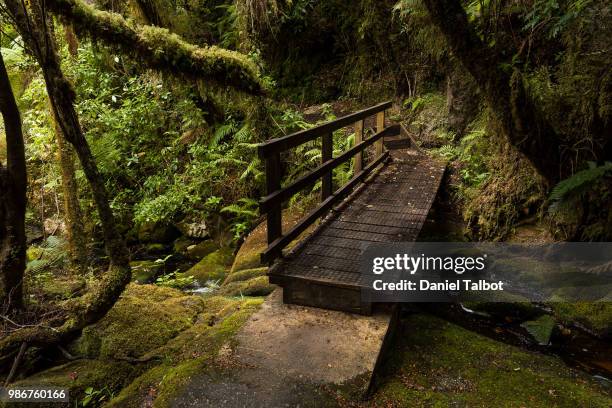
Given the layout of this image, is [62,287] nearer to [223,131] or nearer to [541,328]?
[541,328]

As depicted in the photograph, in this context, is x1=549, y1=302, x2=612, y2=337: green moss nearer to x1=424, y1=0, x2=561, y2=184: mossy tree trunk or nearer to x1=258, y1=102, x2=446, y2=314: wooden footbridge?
x1=424, y1=0, x2=561, y2=184: mossy tree trunk

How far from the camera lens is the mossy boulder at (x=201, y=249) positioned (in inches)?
366

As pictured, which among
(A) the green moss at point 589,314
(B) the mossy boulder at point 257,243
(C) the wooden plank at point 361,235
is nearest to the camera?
(A) the green moss at point 589,314

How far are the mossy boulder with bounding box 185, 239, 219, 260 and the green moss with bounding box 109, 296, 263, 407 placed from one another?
478 cm

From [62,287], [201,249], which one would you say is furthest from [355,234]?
[201,249]

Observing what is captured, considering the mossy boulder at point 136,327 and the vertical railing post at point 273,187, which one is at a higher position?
the vertical railing post at point 273,187

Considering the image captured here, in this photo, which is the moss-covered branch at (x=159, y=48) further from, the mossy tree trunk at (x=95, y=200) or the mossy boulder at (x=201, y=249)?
the mossy boulder at (x=201, y=249)

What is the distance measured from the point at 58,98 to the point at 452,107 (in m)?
7.59

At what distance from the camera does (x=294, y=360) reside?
328 cm

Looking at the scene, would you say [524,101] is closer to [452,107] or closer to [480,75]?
[480,75]

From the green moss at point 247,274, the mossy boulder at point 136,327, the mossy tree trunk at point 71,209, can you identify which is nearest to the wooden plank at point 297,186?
the mossy boulder at point 136,327

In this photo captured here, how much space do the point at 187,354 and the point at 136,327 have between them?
111 cm

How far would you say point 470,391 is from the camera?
3197mm

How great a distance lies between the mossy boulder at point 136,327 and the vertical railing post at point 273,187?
1335 millimetres
